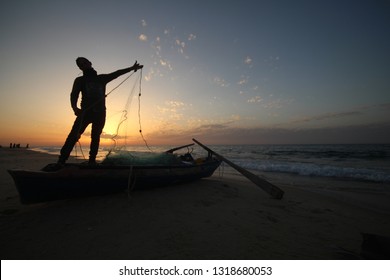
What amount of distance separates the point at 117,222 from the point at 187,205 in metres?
1.85

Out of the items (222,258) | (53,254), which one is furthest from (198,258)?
(53,254)

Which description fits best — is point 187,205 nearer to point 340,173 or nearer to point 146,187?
point 146,187

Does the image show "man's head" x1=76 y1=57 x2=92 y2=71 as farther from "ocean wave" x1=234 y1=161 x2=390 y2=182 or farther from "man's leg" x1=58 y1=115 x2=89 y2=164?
"ocean wave" x1=234 y1=161 x2=390 y2=182

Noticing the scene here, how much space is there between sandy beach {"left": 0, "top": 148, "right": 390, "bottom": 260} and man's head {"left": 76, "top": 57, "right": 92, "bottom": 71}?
3.42m

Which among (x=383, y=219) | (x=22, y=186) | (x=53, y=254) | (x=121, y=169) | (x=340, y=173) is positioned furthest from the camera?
(x=340, y=173)

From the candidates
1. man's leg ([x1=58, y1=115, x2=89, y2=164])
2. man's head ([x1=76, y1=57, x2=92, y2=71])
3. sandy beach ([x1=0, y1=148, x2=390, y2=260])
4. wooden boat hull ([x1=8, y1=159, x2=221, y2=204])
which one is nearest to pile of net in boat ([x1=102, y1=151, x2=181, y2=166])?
A: wooden boat hull ([x1=8, y1=159, x2=221, y2=204])

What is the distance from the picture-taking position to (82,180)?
4348 millimetres

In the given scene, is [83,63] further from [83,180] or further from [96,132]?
[83,180]

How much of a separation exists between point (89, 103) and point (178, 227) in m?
3.92

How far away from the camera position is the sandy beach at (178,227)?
2916mm

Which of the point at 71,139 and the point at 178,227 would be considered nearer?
the point at 178,227

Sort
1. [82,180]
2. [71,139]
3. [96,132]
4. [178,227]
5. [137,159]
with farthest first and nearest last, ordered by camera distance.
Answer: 1. [137,159]
2. [96,132]
3. [71,139]
4. [82,180]
5. [178,227]

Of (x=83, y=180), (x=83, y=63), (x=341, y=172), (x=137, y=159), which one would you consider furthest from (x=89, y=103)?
→ (x=341, y=172)

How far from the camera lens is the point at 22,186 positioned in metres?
3.71
